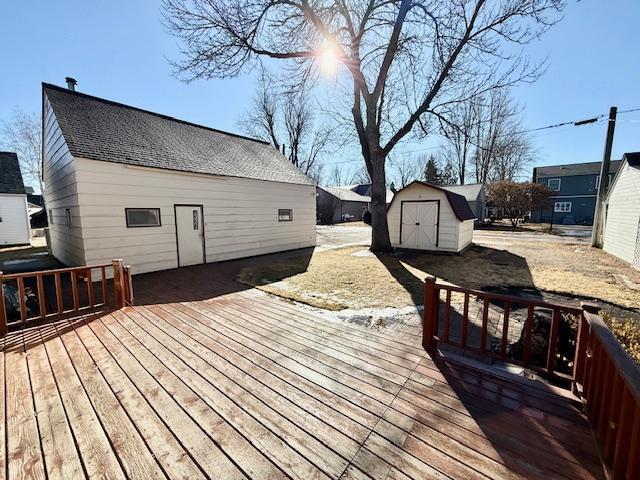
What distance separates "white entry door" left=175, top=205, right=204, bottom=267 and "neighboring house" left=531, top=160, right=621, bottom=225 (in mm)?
33526

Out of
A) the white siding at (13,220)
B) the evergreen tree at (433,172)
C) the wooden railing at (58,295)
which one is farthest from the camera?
the evergreen tree at (433,172)

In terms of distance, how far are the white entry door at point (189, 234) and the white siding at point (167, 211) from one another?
0.51ft

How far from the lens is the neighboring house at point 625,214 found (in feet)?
28.9

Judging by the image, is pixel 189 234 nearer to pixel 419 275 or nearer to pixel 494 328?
pixel 419 275

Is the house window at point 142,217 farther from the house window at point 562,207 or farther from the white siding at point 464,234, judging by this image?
the house window at point 562,207

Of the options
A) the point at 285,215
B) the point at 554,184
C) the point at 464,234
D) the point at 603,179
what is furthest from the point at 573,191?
the point at 285,215

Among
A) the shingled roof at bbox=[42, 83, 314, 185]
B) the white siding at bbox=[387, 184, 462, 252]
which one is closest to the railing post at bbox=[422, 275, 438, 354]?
the shingled roof at bbox=[42, 83, 314, 185]

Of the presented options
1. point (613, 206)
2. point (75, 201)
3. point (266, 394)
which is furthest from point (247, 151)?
point (613, 206)

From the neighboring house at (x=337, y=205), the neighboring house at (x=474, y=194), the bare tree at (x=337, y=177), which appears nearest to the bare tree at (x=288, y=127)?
the neighboring house at (x=337, y=205)

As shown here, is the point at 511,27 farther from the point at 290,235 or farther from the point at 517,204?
the point at 517,204

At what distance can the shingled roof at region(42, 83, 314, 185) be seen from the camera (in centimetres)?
709

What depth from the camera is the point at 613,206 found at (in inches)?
437

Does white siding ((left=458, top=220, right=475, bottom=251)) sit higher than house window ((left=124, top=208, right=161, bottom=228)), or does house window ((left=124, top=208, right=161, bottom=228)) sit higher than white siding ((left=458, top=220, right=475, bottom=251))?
house window ((left=124, top=208, right=161, bottom=228))

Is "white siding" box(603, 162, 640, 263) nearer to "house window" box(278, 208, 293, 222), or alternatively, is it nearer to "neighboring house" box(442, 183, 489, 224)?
"house window" box(278, 208, 293, 222)
